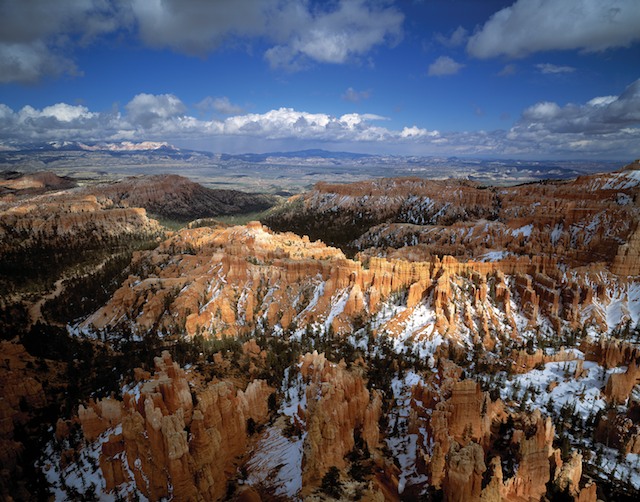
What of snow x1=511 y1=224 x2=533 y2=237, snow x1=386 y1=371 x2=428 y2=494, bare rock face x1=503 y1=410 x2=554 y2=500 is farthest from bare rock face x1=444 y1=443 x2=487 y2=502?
snow x1=511 y1=224 x2=533 y2=237

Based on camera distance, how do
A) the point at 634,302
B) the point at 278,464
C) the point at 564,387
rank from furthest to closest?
the point at 634,302 → the point at 564,387 → the point at 278,464

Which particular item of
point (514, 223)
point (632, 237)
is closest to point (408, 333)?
point (632, 237)

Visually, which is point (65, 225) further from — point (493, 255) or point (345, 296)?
point (493, 255)

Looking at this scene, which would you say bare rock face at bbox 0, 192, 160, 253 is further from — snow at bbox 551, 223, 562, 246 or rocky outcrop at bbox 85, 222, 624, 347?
snow at bbox 551, 223, 562, 246

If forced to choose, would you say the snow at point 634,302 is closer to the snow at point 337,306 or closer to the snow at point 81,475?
the snow at point 337,306

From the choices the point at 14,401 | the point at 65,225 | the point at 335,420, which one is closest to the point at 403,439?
the point at 335,420

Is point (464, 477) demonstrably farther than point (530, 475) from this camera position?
A: No
